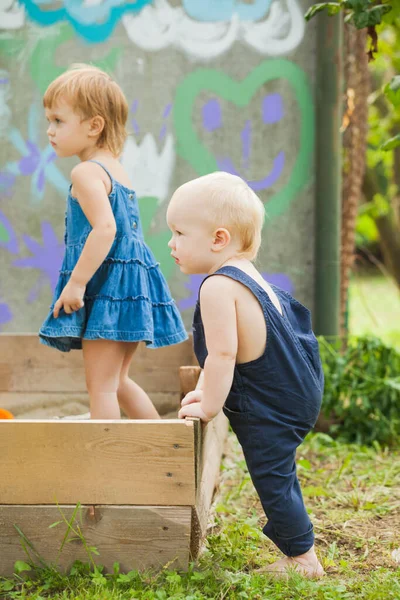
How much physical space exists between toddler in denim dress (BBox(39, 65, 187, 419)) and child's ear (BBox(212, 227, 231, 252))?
0.59 meters

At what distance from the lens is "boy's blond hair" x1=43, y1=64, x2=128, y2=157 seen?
279 centimetres

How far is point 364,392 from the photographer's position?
397 centimetres

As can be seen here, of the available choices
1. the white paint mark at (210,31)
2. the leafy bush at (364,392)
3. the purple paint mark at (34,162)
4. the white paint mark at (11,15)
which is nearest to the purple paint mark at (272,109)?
the white paint mark at (210,31)

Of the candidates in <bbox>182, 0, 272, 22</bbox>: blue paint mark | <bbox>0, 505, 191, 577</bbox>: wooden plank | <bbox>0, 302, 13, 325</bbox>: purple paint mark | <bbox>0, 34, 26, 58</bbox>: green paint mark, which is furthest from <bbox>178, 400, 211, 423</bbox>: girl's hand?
<bbox>0, 34, 26, 58</bbox>: green paint mark

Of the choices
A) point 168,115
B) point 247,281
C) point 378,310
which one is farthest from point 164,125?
→ point 378,310

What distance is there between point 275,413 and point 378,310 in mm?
10168

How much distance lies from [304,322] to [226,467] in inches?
49.4

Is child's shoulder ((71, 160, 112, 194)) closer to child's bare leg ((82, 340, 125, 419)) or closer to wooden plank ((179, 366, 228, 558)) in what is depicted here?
child's bare leg ((82, 340, 125, 419))

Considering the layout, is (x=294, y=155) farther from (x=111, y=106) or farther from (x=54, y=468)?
(x=54, y=468)

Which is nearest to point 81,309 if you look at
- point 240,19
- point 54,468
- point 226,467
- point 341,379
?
point 54,468

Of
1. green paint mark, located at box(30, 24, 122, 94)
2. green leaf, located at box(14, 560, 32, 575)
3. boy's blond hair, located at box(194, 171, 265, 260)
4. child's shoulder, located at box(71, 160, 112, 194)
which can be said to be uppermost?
green paint mark, located at box(30, 24, 122, 94)

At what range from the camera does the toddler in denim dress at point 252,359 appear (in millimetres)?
2207

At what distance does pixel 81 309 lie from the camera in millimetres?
2816

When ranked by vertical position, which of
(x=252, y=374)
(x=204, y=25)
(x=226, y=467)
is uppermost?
(x=204, y=25)
